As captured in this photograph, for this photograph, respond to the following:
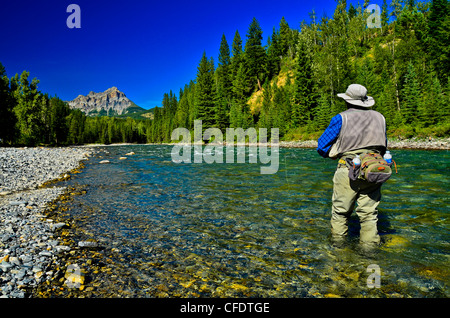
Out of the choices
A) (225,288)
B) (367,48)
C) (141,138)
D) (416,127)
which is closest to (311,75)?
(416,127)

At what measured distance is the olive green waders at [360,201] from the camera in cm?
399

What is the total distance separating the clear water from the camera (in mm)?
3253

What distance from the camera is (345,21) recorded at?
83.6 m

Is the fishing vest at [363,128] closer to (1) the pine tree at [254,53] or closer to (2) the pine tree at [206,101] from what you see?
(2) the pine tree at [206,101]

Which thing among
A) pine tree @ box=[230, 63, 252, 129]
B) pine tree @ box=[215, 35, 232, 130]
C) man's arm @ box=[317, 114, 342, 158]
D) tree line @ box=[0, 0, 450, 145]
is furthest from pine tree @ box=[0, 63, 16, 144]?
man's arm @ box=[317, 114, 342, 158]

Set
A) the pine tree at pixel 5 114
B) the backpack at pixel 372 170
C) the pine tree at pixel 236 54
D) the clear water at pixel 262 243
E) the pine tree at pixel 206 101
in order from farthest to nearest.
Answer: the pine tree at pixel 236 54 < the pine tree at pixel 206 101 < the pine tree at pixel 5 114 < the backpack at pixel 372 170 < the clear water at pixel 262 243

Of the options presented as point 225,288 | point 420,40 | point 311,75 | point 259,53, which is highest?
point 259,53

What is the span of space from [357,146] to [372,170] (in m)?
0.54

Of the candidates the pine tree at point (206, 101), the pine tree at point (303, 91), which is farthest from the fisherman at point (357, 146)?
the pine tree at point (206, 101)

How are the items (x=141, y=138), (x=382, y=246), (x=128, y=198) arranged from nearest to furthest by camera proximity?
(x=382, y=246) → (x=128, y=198) → (x=141, y=138)

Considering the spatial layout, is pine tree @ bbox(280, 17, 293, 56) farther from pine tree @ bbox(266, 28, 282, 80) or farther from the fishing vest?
the fishing vest
